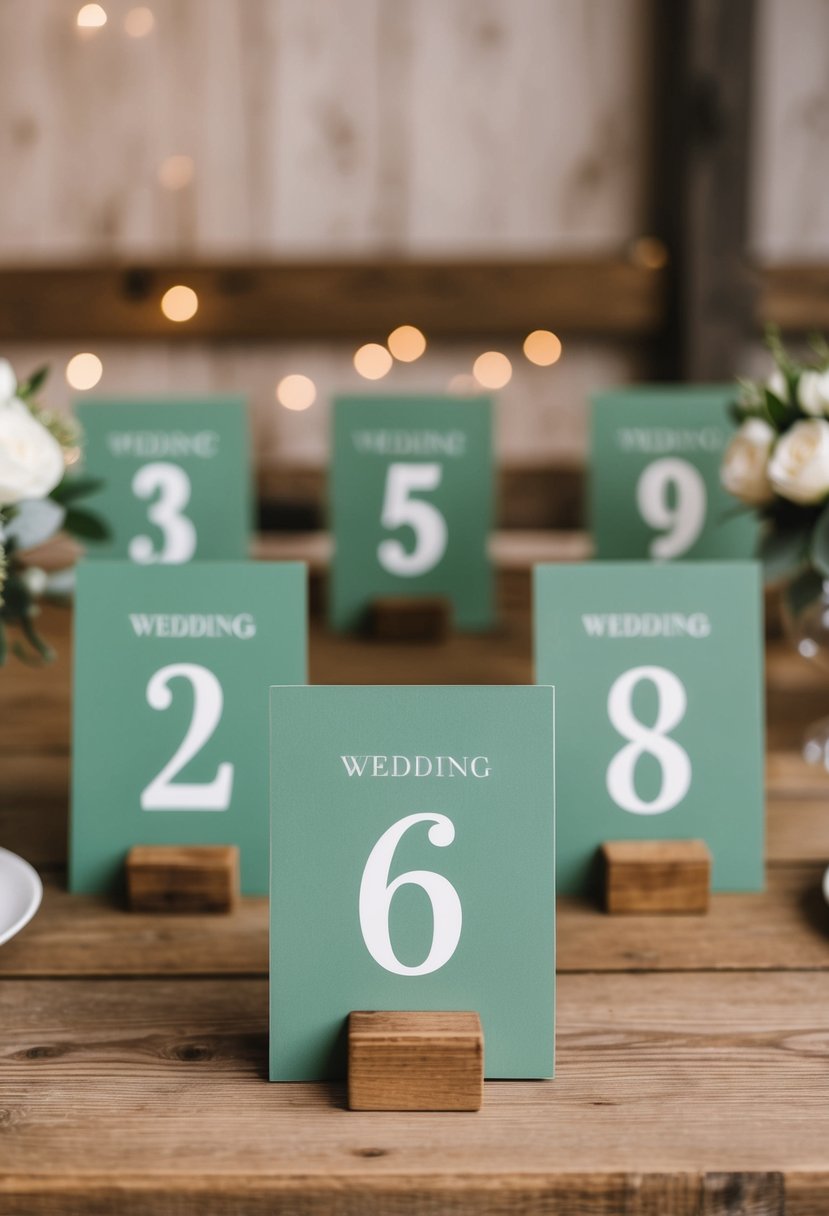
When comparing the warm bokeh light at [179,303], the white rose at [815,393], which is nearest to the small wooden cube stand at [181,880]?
the white rose at [815,393]

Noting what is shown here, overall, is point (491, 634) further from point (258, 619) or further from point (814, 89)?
point (814, 89)

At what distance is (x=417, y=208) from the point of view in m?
2.83

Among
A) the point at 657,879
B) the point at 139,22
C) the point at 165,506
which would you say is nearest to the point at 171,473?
the point at 165,506

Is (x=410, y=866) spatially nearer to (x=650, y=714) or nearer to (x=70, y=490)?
(x=650, y=714)

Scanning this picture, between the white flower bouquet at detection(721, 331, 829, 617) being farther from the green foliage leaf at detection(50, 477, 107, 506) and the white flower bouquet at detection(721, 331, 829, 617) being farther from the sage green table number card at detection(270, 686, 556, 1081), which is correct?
the green foliage leaf at detection(50, 477, 107, 506)

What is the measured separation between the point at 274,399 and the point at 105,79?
2.90 ft

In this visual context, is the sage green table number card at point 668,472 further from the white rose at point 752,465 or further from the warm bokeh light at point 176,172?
the warm bokeh light at point 176,172

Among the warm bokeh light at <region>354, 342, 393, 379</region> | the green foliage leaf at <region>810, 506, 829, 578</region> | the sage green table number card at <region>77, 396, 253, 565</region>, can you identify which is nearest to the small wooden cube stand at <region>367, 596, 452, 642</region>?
the sage green table number card at <region>77, 396, 253, 565</region>

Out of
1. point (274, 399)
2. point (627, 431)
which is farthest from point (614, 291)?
point (627, 431)

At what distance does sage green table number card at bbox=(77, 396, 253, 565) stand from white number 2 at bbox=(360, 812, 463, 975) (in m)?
0.91

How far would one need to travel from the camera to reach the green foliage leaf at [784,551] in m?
1.15

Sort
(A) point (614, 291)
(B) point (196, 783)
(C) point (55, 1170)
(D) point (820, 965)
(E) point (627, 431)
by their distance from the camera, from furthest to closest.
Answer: (A) point (614, 291)
(E) point (627, 431)
(B) point (196, 783)
(D) point (820, 965)
(C) point (55, 1170)

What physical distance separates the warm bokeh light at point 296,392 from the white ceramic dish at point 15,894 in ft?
7.11

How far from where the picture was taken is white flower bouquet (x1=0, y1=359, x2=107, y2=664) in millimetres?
977
